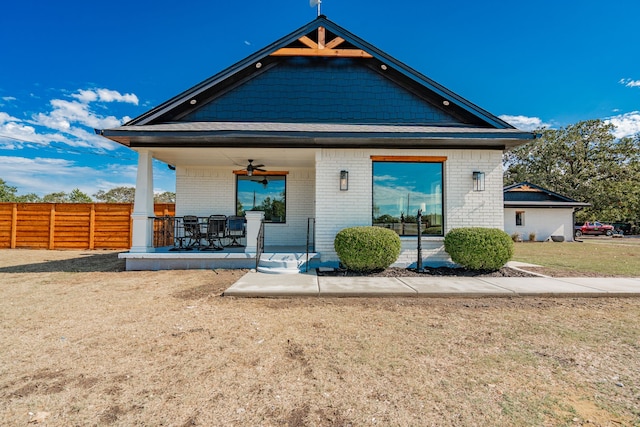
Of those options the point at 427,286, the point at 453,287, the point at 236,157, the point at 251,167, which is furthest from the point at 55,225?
the point at 453,287

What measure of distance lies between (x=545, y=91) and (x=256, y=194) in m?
21.0

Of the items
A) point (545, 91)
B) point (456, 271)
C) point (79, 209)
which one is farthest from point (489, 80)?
point (79, 209)

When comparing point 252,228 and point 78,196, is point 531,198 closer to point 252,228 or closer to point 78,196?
point 252,228

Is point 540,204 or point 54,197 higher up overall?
A: point 54,197

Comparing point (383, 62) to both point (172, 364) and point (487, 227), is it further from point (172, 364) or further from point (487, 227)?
point (172, 364)

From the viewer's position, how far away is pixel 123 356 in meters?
2.86

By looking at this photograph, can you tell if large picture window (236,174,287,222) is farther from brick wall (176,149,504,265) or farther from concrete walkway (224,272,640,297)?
concrete walkway (224,272,640,297)

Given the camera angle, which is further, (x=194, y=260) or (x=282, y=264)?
(x=194, y=260)

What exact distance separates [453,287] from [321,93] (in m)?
5.88

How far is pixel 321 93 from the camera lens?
812 cm

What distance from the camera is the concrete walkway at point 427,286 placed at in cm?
507

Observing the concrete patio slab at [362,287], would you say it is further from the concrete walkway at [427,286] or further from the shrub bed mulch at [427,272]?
the shrub bed mulch at [427,272]

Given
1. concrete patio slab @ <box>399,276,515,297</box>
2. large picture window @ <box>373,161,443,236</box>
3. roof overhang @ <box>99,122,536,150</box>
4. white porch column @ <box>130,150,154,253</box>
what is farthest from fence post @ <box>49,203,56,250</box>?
concrete patio slab @ <box>399,276,515,297</box>

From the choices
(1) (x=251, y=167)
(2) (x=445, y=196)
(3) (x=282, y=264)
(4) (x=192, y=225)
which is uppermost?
(1) (x=251, y=167)
